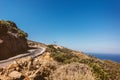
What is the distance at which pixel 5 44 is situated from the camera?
36.3 metres

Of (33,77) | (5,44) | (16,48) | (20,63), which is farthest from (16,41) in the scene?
(33,77)

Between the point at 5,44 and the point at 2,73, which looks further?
the point at 5,44

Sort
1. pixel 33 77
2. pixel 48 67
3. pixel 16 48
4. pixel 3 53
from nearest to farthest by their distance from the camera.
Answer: pixel 33 77 < pixel 48 67 < pixel 3 53 < pixel 16 48

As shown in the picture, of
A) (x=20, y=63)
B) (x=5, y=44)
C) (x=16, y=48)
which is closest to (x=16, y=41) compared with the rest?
(x=16, y=48)

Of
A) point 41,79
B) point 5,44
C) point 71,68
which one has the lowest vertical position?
point 41,79

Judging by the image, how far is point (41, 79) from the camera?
1678 centimetres

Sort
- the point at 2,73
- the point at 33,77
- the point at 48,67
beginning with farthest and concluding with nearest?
the point at 48,67 < the point at 2,73 < the point at 33,77

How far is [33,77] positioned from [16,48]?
26122 mm

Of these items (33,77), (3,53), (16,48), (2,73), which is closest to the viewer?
(33,77)

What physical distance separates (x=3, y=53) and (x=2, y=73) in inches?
724

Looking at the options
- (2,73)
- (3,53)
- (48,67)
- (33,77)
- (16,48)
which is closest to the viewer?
(33,77)

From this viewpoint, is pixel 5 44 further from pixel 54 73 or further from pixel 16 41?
pixel 54 73

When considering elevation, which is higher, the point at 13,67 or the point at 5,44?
the point at 5,44

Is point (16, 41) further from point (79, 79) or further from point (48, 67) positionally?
point (79, 79)
